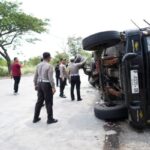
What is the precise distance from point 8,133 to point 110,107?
8.08ft

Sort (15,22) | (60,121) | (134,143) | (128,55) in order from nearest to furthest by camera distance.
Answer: (134,143) < (128,55) < (60,121) < (15,22)

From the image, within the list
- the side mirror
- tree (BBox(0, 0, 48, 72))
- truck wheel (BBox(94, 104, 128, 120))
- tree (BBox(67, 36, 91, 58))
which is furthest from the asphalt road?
tree (BBox(67, 36, 91, 58))

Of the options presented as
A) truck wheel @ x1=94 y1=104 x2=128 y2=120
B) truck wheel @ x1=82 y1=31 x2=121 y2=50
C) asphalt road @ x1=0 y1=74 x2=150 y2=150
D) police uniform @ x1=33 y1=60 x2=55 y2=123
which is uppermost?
truck wheel @ x1=82 y1=31 x2=121 y2=50

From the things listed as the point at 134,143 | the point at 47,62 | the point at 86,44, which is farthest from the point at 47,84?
the point at 134,143

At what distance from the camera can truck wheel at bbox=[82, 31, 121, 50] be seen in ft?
26.0

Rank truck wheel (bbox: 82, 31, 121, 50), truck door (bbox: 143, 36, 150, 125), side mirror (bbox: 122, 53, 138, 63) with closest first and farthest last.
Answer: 1. side mirror (bbox: 122, 53, 138, 63)
2. truck door (bbox: 143, 36, 150, 125)
3. truck wheel (bbox: 82, 31, 121, 50)

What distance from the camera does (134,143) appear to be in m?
6.74

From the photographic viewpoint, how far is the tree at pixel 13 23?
43.0 metres

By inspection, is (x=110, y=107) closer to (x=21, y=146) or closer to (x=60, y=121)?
(x=60, y=121)

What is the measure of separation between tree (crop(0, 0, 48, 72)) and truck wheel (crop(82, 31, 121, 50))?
115 ft

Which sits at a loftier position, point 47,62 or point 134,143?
point 47,62

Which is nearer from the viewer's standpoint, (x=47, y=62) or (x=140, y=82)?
(x=140, y=82)

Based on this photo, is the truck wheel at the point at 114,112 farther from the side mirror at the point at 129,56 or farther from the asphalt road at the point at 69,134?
the side mirror at the point at 129,56

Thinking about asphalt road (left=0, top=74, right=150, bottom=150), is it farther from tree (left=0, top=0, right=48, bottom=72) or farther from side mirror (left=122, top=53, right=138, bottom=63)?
tree (left=0, top=0, right=48, bottom=72)
